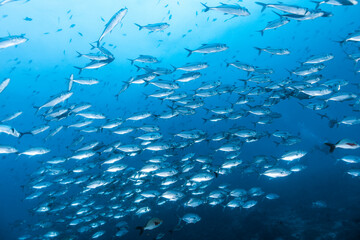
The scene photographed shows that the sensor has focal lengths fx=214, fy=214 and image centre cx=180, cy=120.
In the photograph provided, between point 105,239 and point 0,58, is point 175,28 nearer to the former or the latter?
point 0,58

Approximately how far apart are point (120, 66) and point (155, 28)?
3714 cm

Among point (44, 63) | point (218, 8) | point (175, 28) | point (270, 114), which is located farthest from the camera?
point (175, 28)

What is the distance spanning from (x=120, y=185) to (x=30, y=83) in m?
33.5

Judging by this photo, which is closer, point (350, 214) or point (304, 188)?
point (350, 214)

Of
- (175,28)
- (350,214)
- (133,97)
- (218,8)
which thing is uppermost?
(218,8)

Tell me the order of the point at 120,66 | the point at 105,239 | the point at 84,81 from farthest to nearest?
the point at 120,66 < the point at 105,239 < the point at 84,81

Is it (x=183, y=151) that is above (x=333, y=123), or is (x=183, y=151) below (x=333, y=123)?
below

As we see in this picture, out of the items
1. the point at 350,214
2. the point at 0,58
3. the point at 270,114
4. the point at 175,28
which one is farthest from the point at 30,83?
the point at 350,214

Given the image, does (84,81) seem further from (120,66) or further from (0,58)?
(120,66)

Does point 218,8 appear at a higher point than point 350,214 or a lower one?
higher

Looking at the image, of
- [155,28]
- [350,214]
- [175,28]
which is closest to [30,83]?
[175,28]

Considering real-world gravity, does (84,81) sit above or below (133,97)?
above

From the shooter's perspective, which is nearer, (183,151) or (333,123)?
(333,123)

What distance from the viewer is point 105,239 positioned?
45.1 feet
